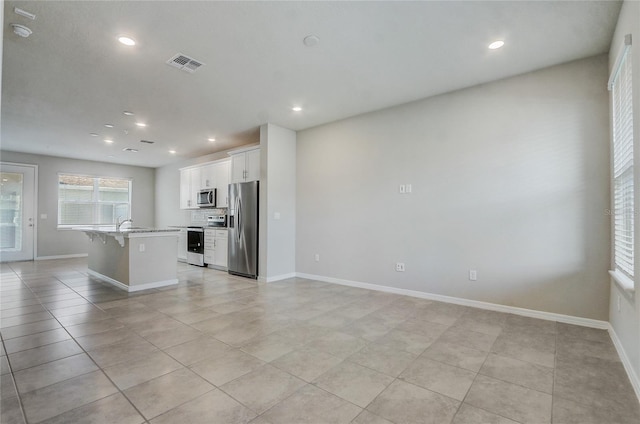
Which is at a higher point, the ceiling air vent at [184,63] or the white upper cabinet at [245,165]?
the ceiling air vent at [184,63]

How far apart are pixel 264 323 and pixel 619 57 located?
400cm

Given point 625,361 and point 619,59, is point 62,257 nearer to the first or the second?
point 625,361

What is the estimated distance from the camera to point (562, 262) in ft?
11.1

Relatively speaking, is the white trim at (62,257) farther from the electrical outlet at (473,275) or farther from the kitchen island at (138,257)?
the electrical outlet at (473,275)

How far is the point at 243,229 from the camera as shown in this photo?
19.0ft

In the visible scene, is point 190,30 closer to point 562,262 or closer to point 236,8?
point 236,8

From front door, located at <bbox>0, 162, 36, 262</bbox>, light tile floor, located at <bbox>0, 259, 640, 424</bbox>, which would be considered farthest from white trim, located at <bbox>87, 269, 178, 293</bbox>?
front door, located at <bbox>0, 162, 36, 262</bbox>

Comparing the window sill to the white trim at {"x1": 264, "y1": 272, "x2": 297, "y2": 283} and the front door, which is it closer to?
the white trim at {"x1": 264, "y1": 272, "x2": 297, "y2": 283}

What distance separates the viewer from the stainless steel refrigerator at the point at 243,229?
5621 mm

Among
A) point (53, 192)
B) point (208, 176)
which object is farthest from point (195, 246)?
point (53, 192)

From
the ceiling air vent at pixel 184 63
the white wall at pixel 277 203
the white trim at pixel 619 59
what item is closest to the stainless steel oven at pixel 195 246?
the white wall at pixel 277 203

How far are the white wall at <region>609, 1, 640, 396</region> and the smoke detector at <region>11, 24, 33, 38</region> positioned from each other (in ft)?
15.6

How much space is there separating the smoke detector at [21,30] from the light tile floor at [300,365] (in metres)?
2.79

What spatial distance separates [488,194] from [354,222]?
6.50 ft
